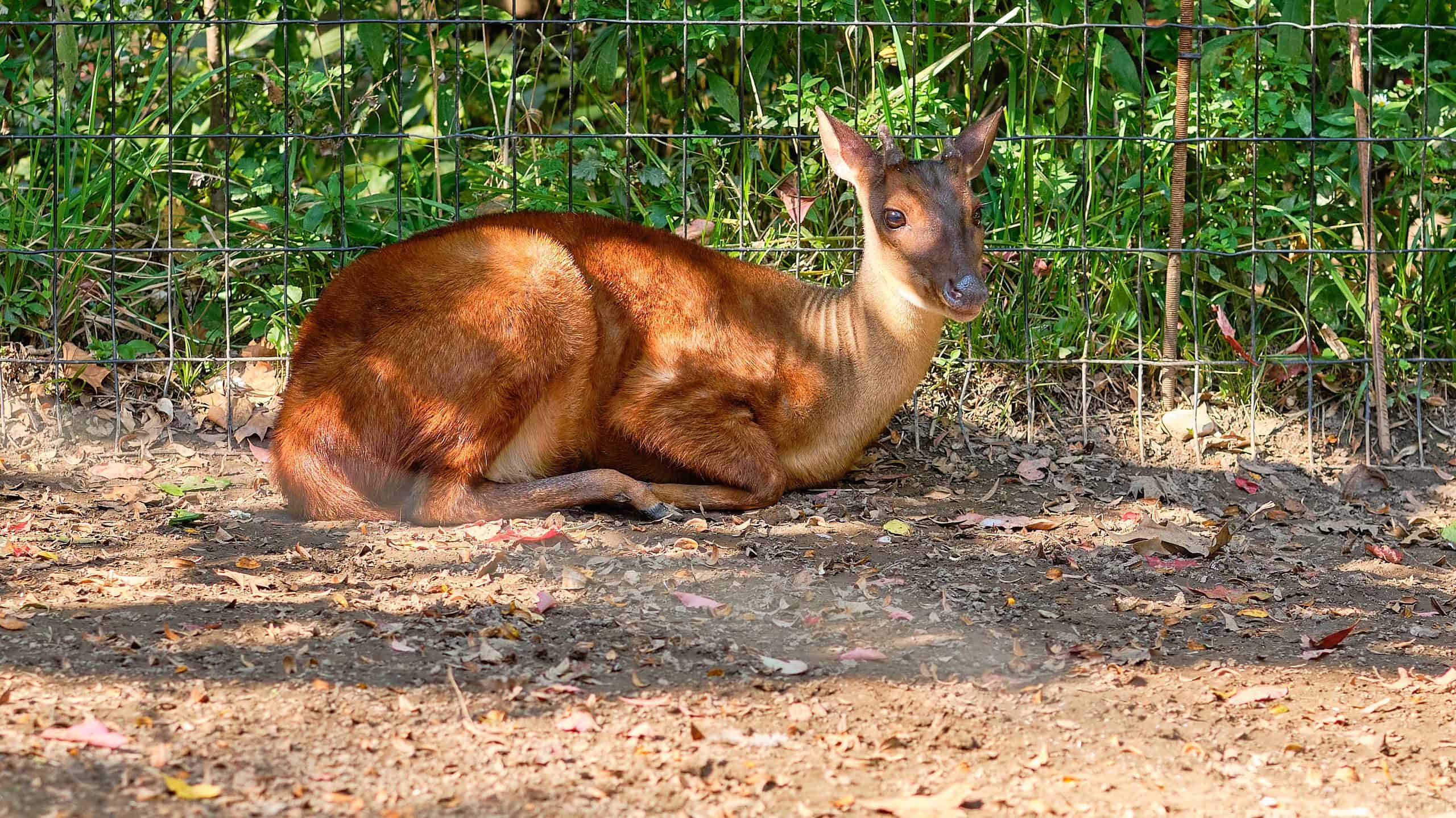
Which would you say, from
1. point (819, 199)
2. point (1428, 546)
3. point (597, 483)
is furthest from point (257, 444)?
point (1428, 546)

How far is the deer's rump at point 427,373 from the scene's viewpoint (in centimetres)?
469

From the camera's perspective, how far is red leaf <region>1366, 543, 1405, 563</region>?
15.4 ft

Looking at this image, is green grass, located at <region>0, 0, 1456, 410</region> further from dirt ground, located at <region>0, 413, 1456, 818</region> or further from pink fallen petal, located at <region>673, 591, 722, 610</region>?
pink fallen petal, located at <region>673, 591, 722, 610</region>

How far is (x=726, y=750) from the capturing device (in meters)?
3.04

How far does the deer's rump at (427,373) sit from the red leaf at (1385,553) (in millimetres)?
2569

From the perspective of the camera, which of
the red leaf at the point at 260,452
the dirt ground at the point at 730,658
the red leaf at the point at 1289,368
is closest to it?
the dirt ground at the point at 730,658

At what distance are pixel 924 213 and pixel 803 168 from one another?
4.54 ft

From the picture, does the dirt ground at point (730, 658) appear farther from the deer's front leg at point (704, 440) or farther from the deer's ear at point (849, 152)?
the deer's ear at point (849, 152)

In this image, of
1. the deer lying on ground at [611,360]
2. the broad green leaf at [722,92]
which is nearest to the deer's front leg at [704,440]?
the deer lying on ground at [611,360]

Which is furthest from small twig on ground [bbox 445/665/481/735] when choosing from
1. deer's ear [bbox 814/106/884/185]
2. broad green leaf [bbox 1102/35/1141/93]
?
broad green leaf [bbox 1102/35/1141/93]

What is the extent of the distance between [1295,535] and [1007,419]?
1.29 metres

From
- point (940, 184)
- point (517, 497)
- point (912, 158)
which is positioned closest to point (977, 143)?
point (940, 184)

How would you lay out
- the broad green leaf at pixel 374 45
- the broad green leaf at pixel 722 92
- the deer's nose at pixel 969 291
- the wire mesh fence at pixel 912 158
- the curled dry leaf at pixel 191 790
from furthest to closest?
the broad green leaf at pixel 722 92 → the broad green leaf at pixel 374 45 → the wire mesh fence at pixel 912 158 → the deer's nose at pixel 969 291 → the curled dry leaf at pixel 191 790

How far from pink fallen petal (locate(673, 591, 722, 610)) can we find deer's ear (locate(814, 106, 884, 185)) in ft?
5.97
